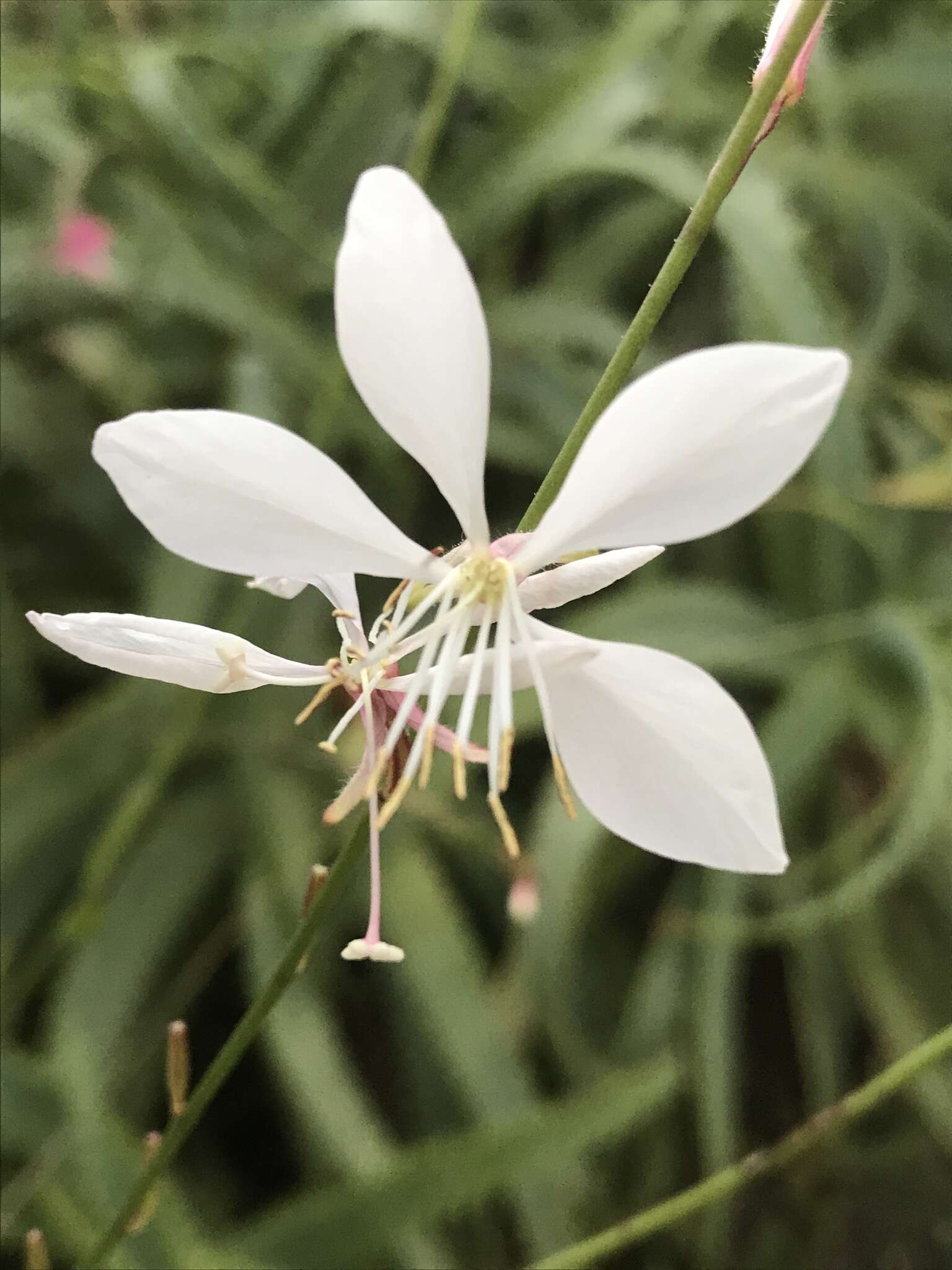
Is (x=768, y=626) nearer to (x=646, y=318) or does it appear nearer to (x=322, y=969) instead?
(x=322, y=969)

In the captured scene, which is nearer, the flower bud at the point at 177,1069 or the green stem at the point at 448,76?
the flower bud at the point at 177,1069

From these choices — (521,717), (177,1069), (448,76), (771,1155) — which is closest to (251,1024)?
(177,1069)

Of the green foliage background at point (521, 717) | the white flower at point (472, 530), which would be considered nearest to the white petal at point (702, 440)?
the white flower at point (472, 530)

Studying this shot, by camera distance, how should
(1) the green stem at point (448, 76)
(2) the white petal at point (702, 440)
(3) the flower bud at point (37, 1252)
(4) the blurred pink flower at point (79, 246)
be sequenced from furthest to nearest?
(4) the blurred pink flower at point (79, 246) → (1) the green stem at point (448, 76) → (3) the flower bud at point (37, 1252) → (2) the white petal at point (702, 440)

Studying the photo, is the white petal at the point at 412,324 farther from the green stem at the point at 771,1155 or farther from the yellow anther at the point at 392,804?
the green stem at the point at 771,1155

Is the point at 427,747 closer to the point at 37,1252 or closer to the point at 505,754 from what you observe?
the point at 505,754
